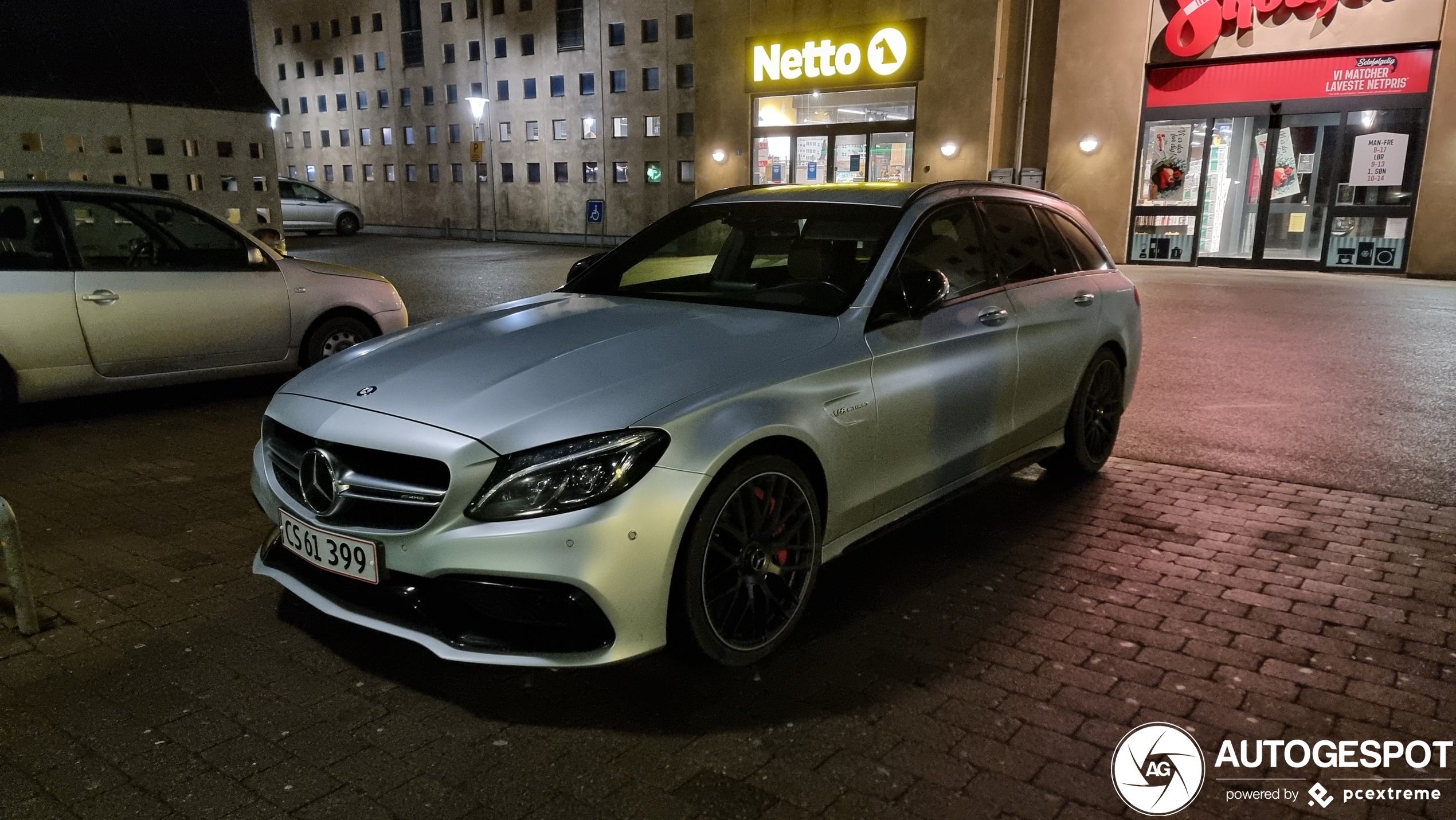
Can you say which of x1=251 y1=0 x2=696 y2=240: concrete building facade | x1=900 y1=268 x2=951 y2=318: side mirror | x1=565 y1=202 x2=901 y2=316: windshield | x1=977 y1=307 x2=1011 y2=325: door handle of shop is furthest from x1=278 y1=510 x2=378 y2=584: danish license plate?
x1=251 y1=0 x2=696 y2=240: concrete building facade

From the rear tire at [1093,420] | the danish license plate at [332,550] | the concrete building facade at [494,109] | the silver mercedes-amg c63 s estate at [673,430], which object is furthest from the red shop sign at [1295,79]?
the danish license plate at [332,550]

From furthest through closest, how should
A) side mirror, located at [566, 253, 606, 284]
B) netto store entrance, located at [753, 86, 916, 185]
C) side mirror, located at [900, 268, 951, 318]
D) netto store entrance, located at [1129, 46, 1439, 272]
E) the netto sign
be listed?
netto store entrance, located at [753, 86, 916, 185] → the netto sign → netto store entrance, located at [1129, 46, 1439, 272] → side mirror, located at [566, 253, 606, 284] → side mirror, located at [900, 268, 951, 318]

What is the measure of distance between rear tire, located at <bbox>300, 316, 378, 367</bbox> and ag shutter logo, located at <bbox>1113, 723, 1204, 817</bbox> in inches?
255

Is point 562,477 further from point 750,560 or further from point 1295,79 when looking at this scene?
point 1295,79

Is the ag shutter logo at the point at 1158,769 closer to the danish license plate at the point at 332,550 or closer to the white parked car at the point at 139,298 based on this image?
the danish license plate at the point at 332,550

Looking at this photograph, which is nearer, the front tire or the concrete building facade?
the front tire

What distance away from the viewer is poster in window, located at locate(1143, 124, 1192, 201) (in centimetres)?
2009

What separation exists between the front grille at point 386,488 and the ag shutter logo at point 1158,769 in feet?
7.01

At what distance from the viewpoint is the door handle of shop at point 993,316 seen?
14.6 feet

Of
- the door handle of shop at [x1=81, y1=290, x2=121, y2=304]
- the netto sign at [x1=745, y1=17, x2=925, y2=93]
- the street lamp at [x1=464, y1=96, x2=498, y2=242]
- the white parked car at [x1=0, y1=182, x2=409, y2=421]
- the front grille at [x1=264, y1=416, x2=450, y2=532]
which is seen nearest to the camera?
the front grille at [x1=264, y1=416, x2=450, y2=532]

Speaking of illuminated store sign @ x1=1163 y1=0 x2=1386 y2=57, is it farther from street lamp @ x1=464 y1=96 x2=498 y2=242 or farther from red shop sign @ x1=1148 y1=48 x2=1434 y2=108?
street lamp @ x1=464 y1=96 x2=498 y2=242

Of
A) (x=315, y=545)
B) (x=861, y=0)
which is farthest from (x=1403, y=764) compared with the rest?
(x=861, y=0)

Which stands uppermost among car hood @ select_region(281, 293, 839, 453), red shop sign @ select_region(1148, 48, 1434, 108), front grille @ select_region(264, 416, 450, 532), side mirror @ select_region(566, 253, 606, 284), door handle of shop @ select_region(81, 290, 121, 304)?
red shop sign @ select_region(1148, 48, 1434, 108)

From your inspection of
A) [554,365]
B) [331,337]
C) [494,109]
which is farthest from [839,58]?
[554,365]
